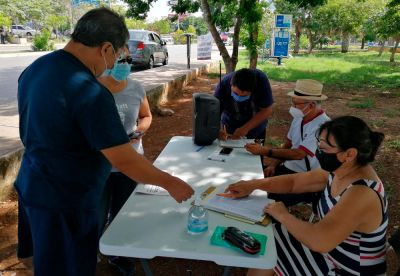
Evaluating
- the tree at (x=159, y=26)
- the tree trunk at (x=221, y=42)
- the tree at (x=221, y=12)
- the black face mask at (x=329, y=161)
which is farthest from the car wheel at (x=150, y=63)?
the tree at (x=159, y=26)

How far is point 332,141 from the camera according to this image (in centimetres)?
162

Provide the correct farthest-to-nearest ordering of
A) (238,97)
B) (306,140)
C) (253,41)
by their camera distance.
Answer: (253,41), (238,97), (306,140)

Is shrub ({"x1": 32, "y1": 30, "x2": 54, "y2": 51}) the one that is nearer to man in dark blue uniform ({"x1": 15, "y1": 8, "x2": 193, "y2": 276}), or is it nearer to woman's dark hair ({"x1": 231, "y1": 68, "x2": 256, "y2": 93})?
woman's dark hair ({"x1": 231, "y1": 68, "x2": 256, "y2": 93})

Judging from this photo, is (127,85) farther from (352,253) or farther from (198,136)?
(352,253)

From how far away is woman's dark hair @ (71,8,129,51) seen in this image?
134 cm

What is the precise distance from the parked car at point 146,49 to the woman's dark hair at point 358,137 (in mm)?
9597

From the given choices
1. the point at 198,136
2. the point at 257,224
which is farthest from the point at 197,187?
the point at 198,136

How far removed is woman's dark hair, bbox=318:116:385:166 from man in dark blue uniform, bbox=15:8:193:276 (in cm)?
73

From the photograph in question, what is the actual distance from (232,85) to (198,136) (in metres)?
0.55

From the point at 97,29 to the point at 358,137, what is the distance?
3.92 feet

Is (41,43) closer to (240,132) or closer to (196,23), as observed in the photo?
(240,132)

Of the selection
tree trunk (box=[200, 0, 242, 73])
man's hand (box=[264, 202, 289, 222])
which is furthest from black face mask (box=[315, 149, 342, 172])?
tree trunk (box=[200, 0, 242, 73])

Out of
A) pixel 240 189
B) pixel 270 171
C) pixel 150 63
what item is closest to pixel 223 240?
pixel 240 189

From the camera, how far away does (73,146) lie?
1355 millimetres
